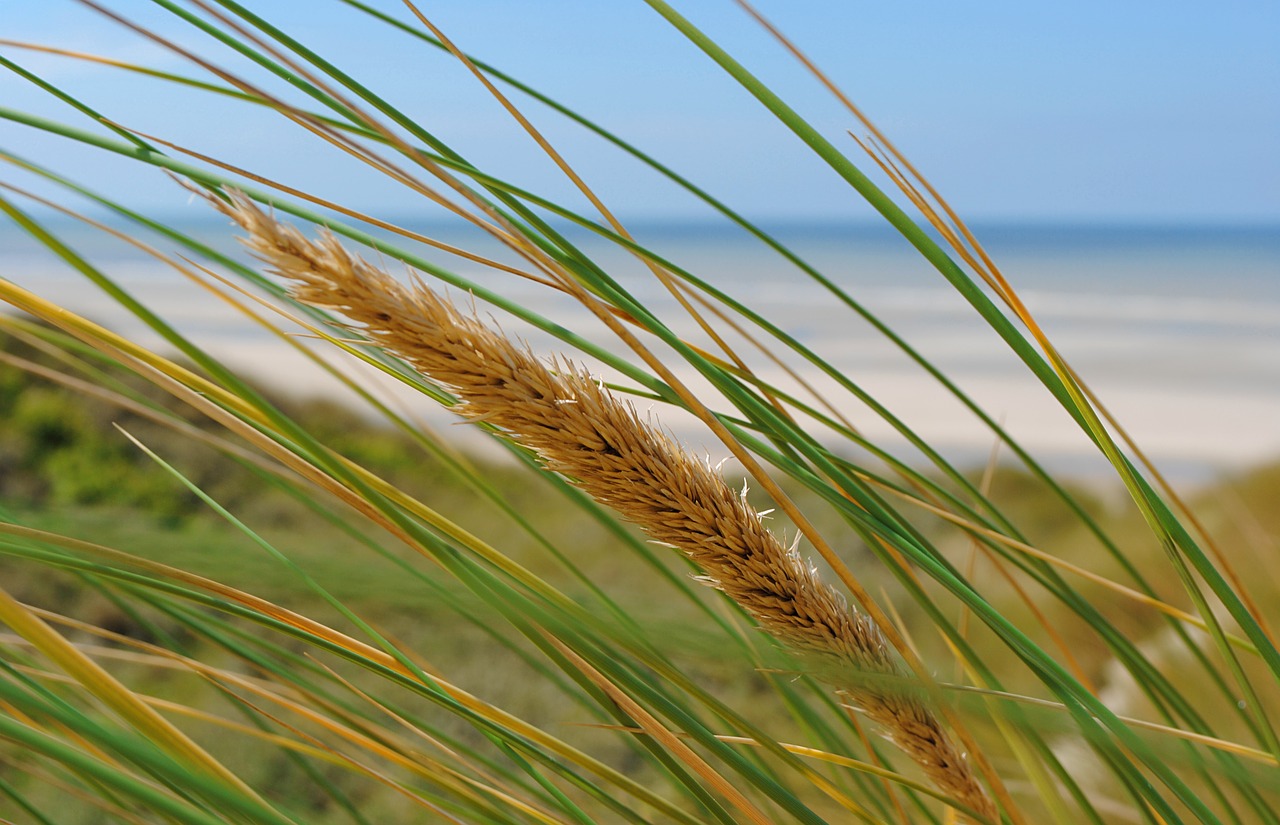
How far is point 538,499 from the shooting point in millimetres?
2689

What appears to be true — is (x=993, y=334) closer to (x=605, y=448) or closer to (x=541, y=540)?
(x=541, y=540)

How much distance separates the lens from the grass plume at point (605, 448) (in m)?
0.26

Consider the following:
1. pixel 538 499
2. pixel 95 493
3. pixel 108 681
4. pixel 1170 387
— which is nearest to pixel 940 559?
pixel 108 681

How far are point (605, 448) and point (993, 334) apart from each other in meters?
7.77

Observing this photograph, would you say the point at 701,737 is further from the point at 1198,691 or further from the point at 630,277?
the point at 630,277

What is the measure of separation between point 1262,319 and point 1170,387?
147 inches

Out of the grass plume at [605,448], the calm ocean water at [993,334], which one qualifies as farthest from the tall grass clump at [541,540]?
the calm ocean water at [993,334]

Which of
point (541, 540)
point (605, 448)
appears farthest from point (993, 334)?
point (605, 448)

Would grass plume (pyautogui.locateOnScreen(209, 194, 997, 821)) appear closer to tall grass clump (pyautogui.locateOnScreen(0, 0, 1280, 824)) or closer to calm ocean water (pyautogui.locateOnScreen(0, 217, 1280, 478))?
tall grass clump (pyautogui.locateOnScreen(0, 0, 1280, 824))

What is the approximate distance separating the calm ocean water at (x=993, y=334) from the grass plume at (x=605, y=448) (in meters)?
0.15

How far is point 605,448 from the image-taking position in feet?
0.99

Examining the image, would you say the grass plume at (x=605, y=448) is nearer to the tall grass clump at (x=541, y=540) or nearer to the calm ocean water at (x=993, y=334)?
the tall grass clump at (x=541, y=540)

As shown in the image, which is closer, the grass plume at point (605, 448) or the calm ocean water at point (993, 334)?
the grass plume at point (605, 448)

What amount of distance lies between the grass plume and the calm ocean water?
5.9 inches
